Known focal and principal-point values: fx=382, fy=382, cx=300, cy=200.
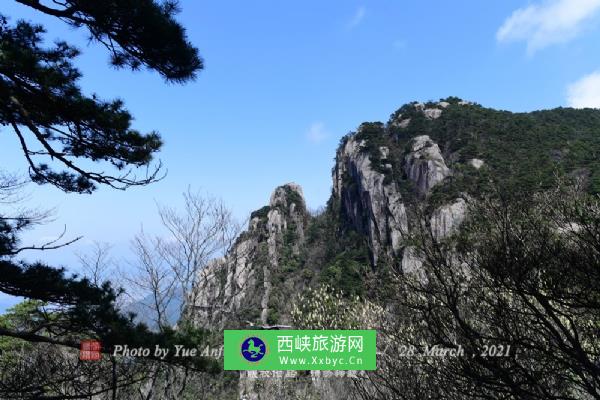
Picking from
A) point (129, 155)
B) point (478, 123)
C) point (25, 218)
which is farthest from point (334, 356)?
point (478, 123)

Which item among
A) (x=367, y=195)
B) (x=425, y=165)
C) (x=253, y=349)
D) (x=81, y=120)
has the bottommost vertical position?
(x=253, y=349)

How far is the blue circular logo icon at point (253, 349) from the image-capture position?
688 centimetres

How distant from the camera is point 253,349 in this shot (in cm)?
699

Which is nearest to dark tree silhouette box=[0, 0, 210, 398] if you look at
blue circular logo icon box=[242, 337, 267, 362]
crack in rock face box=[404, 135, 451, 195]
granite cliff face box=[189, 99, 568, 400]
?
blue circular logo icon box=[242, 337, 267, 362]

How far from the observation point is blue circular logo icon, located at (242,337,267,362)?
22.6 ft

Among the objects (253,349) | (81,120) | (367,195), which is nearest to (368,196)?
(367,195)

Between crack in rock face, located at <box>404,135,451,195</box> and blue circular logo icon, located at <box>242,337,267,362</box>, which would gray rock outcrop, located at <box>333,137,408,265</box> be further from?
blue circular logo icon, located at <box>242,337,267,362</box>

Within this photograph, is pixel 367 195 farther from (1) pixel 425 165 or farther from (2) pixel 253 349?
(2) pixel 253 349

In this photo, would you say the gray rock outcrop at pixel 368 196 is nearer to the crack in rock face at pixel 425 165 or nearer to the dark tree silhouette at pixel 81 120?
the crack in rock face at pixel 425 165

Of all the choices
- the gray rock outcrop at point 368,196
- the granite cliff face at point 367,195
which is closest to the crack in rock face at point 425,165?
the granite cliff face at point 367,195

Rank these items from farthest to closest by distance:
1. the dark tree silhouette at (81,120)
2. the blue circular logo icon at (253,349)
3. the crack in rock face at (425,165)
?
the crack in rock face at (425,165)
the blue circular logo icon at (253,349)
the dark tree silhouette at (81,120)

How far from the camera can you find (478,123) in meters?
49.0

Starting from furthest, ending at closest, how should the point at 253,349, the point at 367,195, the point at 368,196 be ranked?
the point at 367,195
the point at 368,196
the point at 253,349

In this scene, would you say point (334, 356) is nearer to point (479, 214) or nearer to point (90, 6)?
point (479, 214)
